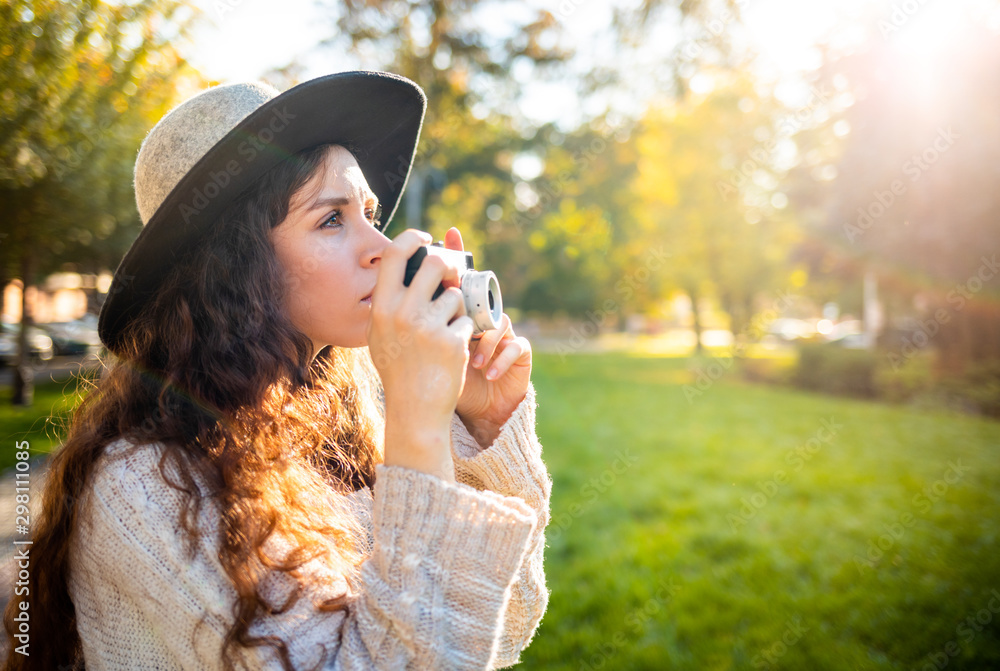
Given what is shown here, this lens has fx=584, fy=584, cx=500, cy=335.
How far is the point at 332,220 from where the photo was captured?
4.76 ft

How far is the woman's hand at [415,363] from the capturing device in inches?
45.1

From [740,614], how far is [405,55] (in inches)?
205

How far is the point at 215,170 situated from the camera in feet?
4.17

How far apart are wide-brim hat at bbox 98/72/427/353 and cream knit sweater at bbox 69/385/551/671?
420 millimetres

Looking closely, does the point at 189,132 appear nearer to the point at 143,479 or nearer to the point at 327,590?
the point at 143,479

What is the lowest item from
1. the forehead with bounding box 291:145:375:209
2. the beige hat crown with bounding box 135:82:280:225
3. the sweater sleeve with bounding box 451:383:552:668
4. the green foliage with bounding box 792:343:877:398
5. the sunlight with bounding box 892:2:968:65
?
the green foliage with bounding box 792:343:877:398

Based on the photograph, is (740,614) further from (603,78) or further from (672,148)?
(672,148)

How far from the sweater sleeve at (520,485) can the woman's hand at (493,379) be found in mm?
81

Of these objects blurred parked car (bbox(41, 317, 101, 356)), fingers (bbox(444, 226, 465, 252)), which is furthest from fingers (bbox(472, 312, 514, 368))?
blurred parked car (bbox(41, 317, 101, 356))

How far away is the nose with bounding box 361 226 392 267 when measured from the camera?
141cm

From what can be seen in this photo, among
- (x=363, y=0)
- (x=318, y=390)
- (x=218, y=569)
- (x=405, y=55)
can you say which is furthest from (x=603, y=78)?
(x=218, y=569)

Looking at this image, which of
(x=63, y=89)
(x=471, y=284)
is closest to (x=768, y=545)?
(x=471, y=284)

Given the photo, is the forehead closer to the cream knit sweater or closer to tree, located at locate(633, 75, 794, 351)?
the cream knit sweater

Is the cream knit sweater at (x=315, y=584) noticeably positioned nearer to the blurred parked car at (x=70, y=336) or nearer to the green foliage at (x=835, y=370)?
the green foliage at (x=835, y=370)
